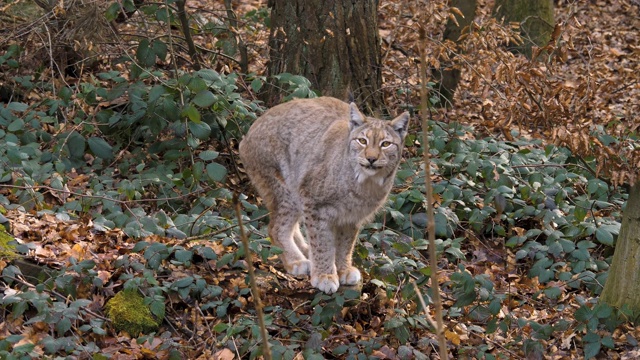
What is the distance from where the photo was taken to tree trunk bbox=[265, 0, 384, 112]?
8.71 m

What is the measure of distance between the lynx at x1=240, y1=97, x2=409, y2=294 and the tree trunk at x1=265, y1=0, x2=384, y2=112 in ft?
6.40

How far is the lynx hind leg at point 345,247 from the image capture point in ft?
20.5

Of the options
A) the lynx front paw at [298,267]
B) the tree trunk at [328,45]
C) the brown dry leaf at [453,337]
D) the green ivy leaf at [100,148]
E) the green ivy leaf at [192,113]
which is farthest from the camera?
the tree trunk at [328,45]

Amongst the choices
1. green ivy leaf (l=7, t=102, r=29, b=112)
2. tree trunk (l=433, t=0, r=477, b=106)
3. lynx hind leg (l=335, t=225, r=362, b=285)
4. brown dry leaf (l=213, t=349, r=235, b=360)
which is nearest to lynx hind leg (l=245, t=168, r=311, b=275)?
lynx hind leg (l=335, t=225, r=362, b=285)

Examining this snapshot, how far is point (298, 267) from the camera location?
6406 millimetres

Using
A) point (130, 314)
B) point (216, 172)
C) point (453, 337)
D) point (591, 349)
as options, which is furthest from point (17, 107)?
point (591, 349)

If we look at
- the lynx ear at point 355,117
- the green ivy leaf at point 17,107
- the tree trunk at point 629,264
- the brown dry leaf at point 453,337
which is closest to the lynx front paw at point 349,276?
the brown dry leaf at point 453,337

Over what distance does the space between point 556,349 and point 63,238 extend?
12.6 feet

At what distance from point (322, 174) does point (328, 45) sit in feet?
9.38

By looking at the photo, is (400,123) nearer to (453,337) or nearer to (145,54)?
(453,337)

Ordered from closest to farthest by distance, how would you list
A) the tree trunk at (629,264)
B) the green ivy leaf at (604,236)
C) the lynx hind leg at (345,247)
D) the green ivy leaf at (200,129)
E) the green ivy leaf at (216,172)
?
the tree trunk at (629,264), the lynx hind leg at (345,247), the green ivy leaf at (604,236), the green ivy leaf at (216,172), the green ivy leaf at (200,129)

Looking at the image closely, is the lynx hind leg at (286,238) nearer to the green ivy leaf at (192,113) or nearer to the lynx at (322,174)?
the lynx at (322,174)

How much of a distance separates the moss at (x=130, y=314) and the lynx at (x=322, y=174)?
125 centimetres

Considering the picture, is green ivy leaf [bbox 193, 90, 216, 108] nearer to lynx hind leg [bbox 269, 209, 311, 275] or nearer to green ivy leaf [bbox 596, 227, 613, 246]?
lynx hind leg [bbox 269, 209, 311, 275]
